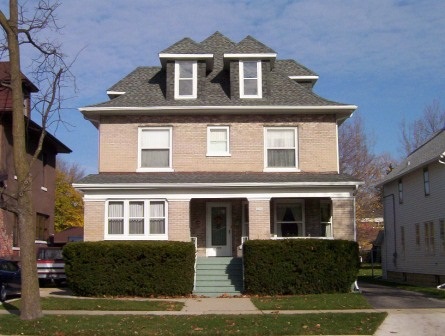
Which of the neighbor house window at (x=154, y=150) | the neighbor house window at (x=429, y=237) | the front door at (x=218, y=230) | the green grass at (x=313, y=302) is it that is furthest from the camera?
the neighbor house window at (x=429, y=237)

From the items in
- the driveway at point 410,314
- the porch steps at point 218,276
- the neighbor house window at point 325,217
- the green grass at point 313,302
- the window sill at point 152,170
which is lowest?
the driveway at point 410,314

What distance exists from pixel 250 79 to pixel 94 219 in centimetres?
800

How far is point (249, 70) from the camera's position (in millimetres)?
24438

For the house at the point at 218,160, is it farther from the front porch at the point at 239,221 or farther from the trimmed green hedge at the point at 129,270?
the trimmed green hedge at the point at 129,270

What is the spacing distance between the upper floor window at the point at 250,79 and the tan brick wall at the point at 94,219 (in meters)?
6.90

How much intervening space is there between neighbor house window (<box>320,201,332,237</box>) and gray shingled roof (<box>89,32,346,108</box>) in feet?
13.0

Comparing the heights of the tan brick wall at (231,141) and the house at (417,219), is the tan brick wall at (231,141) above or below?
above

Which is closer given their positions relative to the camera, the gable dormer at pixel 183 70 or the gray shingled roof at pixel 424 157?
the gable dormer at pixel 183 70

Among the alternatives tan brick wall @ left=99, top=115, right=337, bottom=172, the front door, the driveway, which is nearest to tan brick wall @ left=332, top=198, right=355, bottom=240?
tan brick wall @ left=99, top=115, right=337, bottom=172

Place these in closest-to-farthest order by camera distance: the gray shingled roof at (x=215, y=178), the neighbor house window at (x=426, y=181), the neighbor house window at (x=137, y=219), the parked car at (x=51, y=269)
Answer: the gray shingled roof at (x=215, y=178) < the neighbor house window at (x=137, y=219) < the parked car at (x=51, y=269) < the neighbor house window at (x=426, y=181)

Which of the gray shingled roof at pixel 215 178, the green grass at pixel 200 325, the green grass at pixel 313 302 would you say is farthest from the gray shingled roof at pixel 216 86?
the green grass at pixel 200 325

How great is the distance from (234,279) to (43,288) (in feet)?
24.7

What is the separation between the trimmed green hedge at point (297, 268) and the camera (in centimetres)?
2005

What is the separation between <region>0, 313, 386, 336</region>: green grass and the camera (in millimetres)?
12758
